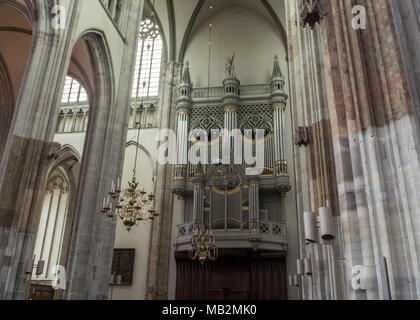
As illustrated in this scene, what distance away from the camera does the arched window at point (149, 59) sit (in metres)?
18.7

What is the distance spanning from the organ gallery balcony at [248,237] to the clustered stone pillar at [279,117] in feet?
7.77

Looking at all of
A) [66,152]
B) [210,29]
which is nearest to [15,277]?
[66,152]

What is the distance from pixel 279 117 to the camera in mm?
15914

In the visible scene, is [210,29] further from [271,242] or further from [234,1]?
[271,242]

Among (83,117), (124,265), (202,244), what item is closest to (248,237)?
(202,244)

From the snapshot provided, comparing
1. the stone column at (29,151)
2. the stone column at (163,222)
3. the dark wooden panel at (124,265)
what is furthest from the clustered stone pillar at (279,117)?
the stone column at (29,151)

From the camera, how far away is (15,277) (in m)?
6.41

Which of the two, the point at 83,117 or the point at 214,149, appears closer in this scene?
the point at 214,149

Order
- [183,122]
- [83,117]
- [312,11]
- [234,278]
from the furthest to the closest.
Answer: [83,117] → [183,122] → [234,278] → [312,11]

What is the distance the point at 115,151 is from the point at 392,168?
851 cm

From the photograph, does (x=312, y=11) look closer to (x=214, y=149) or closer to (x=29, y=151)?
(x=29, y=151)

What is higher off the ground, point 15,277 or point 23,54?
point 23,54

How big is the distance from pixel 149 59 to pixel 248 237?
1135 cm

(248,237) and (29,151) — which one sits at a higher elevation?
(29,151)
